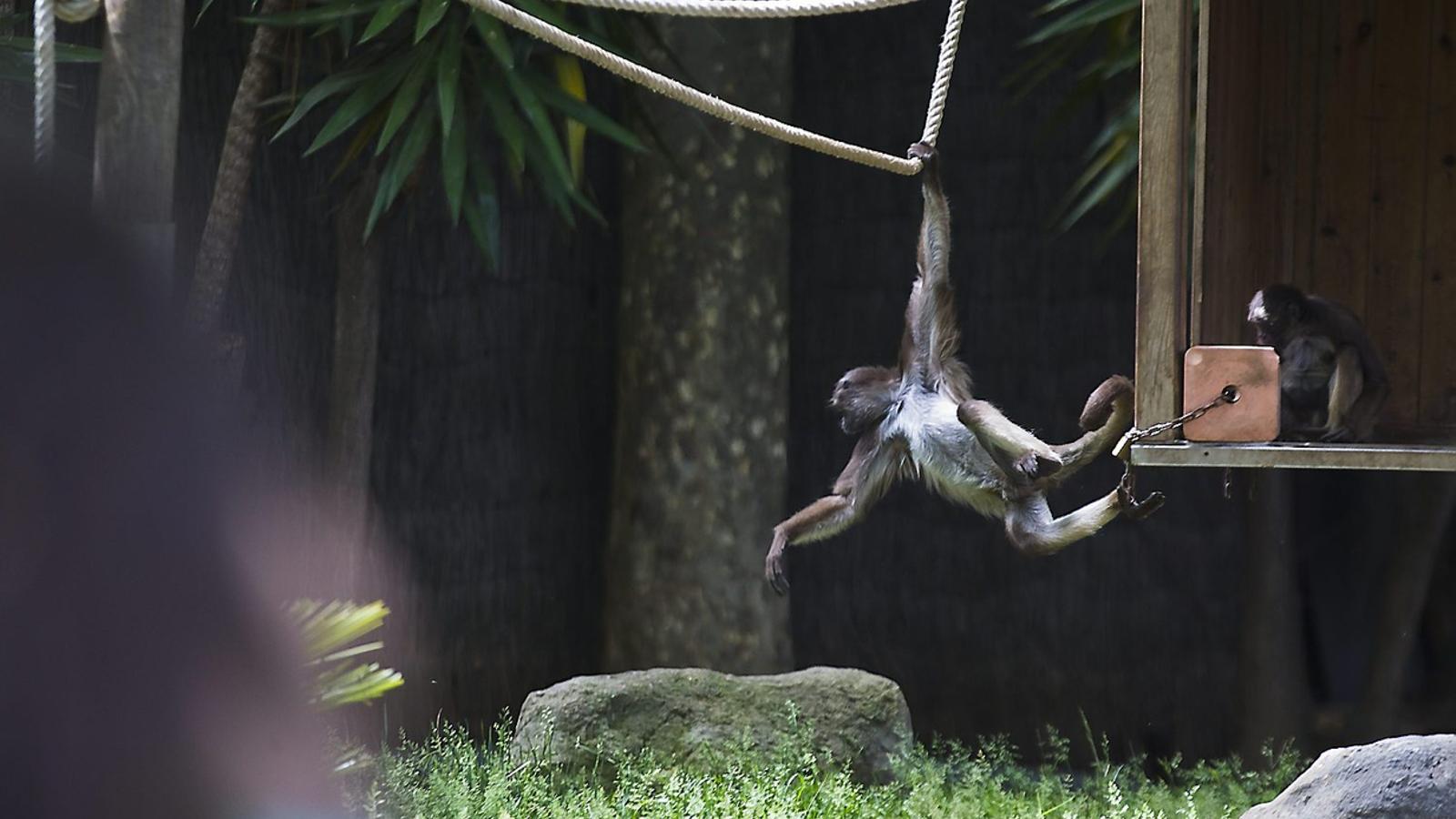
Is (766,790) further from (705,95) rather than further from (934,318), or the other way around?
(705,95)

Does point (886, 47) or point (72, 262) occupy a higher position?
point (886, 47)

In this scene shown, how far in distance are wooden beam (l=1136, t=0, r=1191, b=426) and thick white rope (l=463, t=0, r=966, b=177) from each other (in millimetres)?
448

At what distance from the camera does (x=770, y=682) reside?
5.63m

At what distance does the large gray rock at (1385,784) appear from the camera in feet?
11.4

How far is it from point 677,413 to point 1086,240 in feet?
6.18

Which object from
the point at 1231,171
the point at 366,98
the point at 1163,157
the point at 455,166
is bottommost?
the point at 1163,157

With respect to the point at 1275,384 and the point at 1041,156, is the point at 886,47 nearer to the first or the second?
the point at 1041,156

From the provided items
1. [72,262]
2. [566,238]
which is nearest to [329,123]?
[566,238]

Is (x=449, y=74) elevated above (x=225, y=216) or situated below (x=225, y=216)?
above

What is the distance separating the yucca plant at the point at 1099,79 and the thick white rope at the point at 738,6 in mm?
2489

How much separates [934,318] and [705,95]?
1.26 m

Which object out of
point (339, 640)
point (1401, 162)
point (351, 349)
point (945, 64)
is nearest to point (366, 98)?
point (351, 349)

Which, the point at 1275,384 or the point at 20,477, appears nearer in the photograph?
the point at 20,477

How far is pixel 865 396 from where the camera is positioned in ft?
15.5
